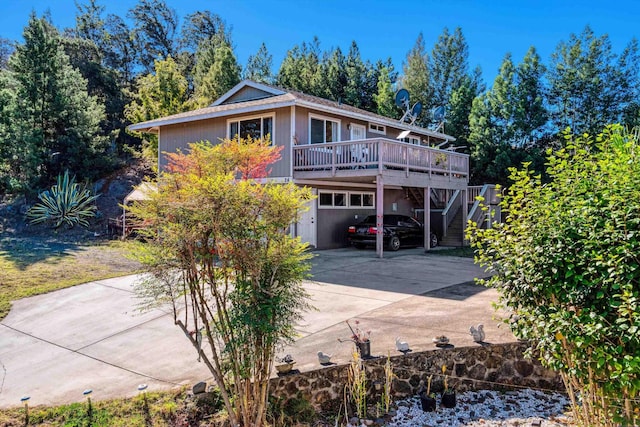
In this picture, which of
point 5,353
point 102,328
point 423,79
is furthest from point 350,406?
point 423,79

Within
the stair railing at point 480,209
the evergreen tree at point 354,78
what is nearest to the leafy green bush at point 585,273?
the stair railing at point 480,209

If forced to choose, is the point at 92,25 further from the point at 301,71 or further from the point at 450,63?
the point at 450,63

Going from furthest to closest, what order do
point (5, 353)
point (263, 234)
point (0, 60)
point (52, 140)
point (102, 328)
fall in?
point (0, 60) < point (52, 140) < point (102, 328) < point (5, 353) < point (263, 234)

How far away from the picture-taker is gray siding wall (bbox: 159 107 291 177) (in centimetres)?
1535

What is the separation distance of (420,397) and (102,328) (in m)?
5.53

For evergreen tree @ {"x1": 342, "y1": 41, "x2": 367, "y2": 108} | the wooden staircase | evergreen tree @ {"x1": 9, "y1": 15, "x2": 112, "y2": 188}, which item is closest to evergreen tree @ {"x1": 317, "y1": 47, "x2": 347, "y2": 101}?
evergreen tree @ {"x1": 342, "y1": 41, "x2": 367, "y2": 108}

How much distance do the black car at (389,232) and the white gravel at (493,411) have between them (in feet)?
34.9

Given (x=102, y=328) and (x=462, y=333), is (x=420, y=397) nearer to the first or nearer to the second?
(x=462, y=333)

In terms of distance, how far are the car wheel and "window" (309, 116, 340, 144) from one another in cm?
442

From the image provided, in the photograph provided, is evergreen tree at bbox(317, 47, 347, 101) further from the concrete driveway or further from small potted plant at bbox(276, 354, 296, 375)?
small potted plant at bbox(276, 354, 296, 375)

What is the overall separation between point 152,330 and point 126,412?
2.93 meters

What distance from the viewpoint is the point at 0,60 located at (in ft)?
119

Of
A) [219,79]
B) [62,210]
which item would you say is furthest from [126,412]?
[219,79]

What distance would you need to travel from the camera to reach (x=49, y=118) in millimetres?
22953
